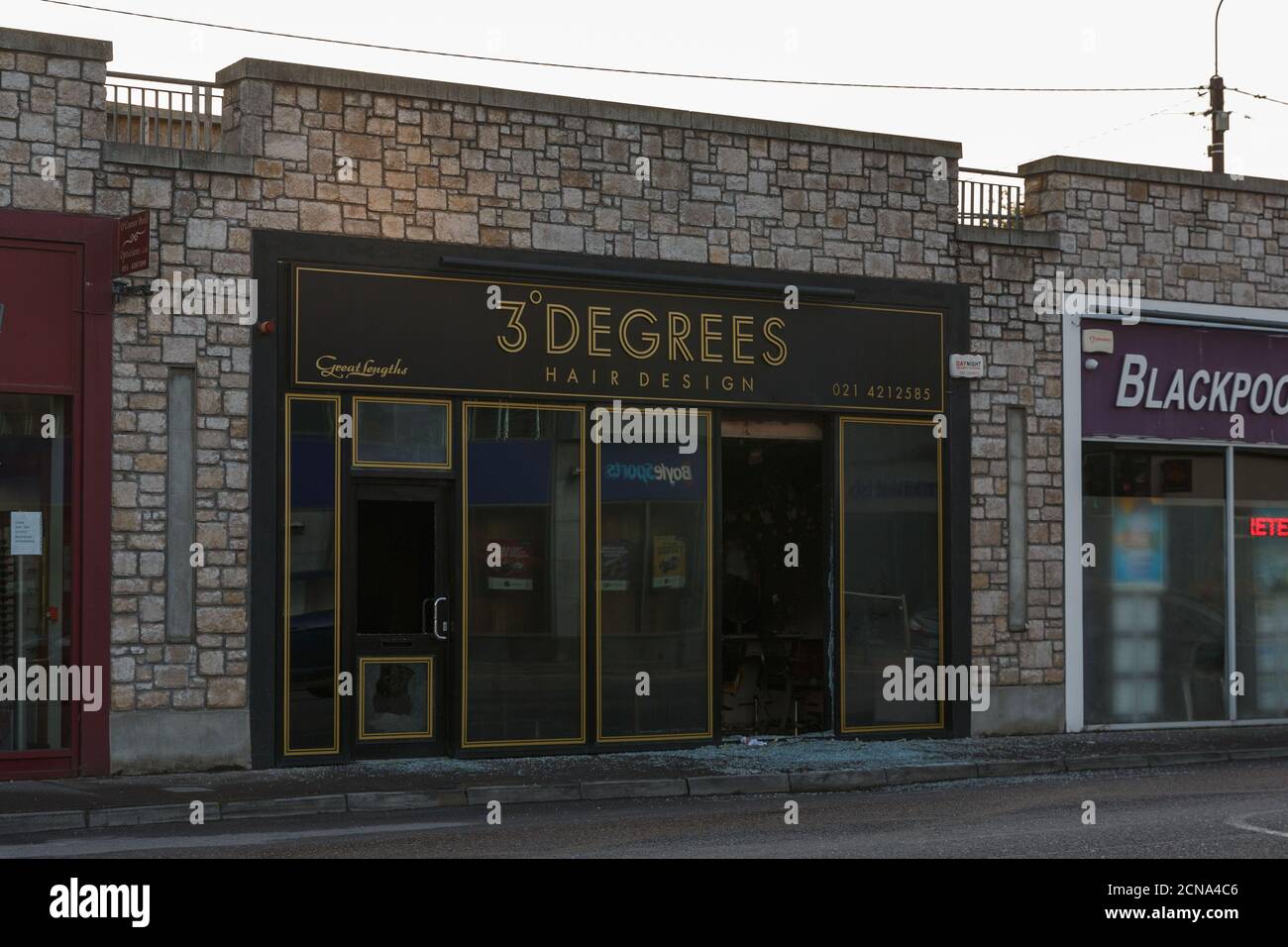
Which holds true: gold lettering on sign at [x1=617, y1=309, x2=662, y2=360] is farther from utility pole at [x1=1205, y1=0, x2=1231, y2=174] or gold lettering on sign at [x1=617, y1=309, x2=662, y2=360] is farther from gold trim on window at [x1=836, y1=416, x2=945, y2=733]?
utility pole at [x1=1205, y1=0, x2=1231, y2=174]

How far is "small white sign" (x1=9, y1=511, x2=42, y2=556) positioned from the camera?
14.5 metres

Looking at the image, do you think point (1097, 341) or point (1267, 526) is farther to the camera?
point (1267, 526)

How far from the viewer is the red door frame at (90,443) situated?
14.5 metres

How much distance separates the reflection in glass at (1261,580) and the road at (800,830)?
5593 millimetres

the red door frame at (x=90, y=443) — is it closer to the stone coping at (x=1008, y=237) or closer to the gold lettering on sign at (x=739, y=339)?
the gold lettering on sign at (x=739, y=339)

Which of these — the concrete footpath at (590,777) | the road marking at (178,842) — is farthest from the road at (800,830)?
the concrete footpath at (590,777)

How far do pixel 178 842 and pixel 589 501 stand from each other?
5928mm

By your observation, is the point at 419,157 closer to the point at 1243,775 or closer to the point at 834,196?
the point at 834,196

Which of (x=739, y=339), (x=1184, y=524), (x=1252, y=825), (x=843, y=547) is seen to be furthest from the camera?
(x=1184, y=524)

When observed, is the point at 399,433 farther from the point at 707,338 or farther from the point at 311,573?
the point at 707,338

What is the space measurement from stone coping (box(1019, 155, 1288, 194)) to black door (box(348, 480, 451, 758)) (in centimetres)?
770

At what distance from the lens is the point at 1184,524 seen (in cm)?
1975

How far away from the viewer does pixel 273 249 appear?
1527 centimetres

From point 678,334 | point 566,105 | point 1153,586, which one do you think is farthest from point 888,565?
point 566,105
